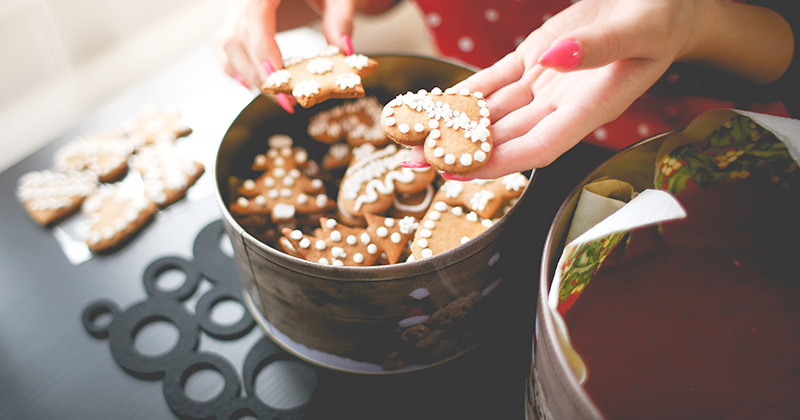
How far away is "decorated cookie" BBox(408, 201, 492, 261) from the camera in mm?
655

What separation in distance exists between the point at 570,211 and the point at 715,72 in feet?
1.30

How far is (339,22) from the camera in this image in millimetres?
815

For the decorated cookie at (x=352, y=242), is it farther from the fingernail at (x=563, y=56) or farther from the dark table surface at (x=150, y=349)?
the fingernail at (x=563, y=56)

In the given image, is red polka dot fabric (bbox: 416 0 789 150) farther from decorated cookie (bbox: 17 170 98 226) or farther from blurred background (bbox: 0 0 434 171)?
decorated cookie (bbox: 17 170 98 226)

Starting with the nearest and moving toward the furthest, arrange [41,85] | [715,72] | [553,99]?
[553,99], [715,72], [41,85]

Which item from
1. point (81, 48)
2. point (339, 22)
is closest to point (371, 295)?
point (339, 22)

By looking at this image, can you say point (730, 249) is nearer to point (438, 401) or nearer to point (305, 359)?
point (438, 401)

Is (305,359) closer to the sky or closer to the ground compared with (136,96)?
closer to the ground

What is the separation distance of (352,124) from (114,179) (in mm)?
461

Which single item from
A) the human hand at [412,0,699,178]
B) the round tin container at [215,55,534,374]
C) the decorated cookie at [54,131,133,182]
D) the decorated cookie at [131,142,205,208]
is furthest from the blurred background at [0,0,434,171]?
the round tin container at [215,55,534,374]

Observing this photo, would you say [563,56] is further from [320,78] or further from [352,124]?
[352,124]

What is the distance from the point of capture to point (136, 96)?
111 cm

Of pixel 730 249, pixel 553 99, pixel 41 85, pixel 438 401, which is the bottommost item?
pixel 438 401

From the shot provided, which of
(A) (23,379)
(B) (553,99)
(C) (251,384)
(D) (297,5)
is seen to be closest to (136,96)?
(D) (297,5)
